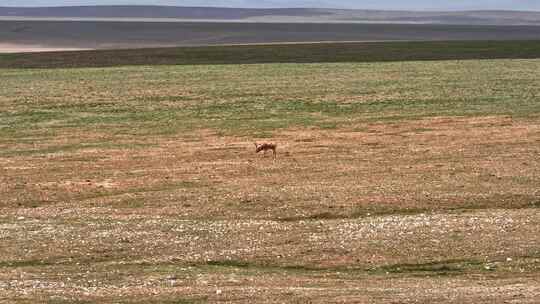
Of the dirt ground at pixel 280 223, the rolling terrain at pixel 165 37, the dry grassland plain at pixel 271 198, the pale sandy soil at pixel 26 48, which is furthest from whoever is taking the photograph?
the rolling terrain at pixel 165 37

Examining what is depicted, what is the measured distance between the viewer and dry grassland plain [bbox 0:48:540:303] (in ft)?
65.7

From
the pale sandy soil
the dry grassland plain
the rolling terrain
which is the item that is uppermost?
the dry grassland plain

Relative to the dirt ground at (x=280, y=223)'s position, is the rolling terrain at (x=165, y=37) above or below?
below

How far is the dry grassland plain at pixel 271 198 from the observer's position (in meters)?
20.0

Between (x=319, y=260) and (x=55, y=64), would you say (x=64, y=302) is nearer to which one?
(x=319, y=260)

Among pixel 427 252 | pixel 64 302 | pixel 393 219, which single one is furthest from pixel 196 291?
pixel 393 219

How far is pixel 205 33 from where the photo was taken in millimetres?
147875

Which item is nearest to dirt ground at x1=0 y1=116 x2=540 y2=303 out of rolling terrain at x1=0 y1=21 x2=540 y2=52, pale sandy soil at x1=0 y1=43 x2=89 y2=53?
pale sandy soil at x1=0 y1=43 x2=89 y2=53

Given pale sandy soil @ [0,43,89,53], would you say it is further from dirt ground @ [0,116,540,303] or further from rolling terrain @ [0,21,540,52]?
dirt ground @ [0,116,540,303]

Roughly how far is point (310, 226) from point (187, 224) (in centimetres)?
277

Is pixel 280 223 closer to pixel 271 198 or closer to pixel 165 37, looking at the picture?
pixel 271 198

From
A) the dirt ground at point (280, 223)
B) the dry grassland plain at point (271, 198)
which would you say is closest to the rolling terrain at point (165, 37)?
the dry grassland plain at point (271, 198)

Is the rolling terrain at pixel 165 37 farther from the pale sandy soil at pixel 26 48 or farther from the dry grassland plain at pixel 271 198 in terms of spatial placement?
the dry grassland plain at pixel 271 198

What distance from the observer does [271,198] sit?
29.0 metres
